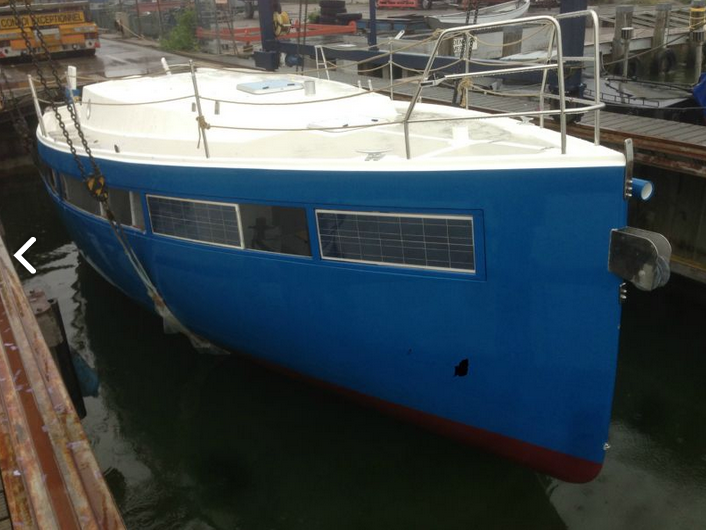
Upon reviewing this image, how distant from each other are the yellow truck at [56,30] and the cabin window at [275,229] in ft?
64.3

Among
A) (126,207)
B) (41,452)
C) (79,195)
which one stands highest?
(126,207)

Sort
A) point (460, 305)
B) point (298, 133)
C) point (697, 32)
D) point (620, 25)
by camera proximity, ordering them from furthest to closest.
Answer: point (697, 32) → point (620, 25) → point (298, 133) → point (460, 305)

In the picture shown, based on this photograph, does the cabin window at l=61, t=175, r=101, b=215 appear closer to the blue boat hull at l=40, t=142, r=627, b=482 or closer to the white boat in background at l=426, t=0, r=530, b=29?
the blue boat hull at l=40, t=142, r=627, b=482

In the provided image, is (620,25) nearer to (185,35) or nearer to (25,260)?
(185,35)

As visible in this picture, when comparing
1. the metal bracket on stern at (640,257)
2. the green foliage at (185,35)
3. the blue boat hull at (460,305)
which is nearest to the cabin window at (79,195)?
the blue boat hull at (460,305)

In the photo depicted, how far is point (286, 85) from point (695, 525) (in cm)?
683

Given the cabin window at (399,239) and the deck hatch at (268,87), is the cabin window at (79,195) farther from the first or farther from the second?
the cabin window at (399,239)

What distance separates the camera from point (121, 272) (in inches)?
336

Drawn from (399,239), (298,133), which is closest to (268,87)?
(298,133)

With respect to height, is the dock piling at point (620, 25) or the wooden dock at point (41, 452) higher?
the dock piling at point (620, 25)

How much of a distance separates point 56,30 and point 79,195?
18044 mm

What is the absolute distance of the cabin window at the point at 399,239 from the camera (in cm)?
543

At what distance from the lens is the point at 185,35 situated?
88.5 ft

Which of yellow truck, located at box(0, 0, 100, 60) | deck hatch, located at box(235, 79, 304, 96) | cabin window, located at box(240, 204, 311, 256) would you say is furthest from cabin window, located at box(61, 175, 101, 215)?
yellow truck, located at box(0, 0, 100, 60)
